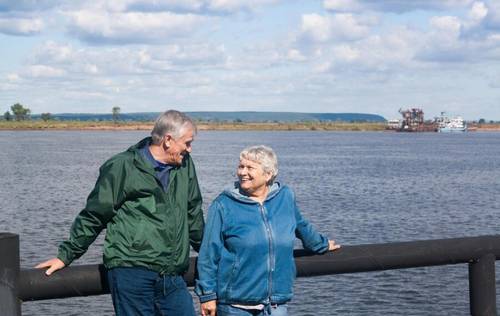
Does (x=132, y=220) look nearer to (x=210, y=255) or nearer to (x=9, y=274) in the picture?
(x=210, y=255)

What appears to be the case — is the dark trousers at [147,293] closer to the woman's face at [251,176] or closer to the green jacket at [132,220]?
the green jacket at [132,220]

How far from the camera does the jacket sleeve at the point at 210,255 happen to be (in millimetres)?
4172

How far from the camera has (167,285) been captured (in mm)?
4172

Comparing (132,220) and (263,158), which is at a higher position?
(263,158)

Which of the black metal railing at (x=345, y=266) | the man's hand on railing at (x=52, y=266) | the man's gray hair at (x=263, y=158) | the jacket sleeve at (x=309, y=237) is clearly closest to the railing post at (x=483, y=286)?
the black metal railing at (x=345, y=266)

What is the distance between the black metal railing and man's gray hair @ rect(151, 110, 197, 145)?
2.02 feet

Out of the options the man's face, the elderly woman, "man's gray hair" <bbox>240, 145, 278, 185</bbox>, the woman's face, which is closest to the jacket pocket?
the elderly woman

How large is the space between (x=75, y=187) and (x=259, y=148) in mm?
38712

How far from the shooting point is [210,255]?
417 cm

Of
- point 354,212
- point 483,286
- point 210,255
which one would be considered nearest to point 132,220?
point 210,255

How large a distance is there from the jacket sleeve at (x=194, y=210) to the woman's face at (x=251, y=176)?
0.72 feet

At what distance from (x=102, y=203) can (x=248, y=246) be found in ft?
2.34

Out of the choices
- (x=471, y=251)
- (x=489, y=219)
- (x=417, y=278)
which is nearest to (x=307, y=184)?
(x=489, y=219)

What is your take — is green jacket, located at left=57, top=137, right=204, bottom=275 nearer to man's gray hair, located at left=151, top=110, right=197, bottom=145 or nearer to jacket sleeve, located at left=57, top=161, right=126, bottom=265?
jacket sleeve, located at left=57, top=161, right=126, bottom=265
